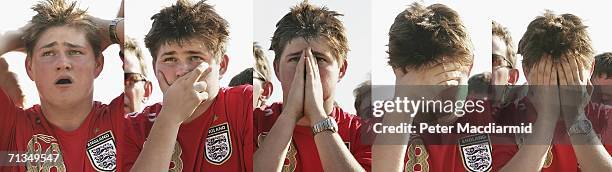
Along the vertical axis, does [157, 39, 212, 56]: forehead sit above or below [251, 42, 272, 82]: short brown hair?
above

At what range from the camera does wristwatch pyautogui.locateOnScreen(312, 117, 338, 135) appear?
368 cm

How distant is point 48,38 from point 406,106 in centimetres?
158

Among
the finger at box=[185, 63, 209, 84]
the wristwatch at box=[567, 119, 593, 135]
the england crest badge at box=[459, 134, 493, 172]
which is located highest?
the finger at box=[185, 63, 209, 84]

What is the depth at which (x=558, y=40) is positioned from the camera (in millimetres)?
3711

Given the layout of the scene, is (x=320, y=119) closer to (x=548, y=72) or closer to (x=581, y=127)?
(x=548, y=72)

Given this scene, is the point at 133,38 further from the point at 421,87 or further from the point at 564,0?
the point at 564,0

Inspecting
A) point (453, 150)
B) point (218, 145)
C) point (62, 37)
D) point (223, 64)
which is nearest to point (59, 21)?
point (62, 37)

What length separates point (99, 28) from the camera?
3877 millimetres

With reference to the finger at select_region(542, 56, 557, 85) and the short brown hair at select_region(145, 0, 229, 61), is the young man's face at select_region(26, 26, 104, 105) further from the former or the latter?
the finger at select_region(542, 56, 557, 85)

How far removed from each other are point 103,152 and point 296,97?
89 cm

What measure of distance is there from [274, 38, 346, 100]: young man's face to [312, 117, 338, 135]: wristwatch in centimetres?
10

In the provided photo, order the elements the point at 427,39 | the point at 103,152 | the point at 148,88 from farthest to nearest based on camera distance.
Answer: the point at 103,152 → the point at 148,88 → the point at 427,39

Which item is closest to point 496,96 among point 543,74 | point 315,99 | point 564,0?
point 543,74

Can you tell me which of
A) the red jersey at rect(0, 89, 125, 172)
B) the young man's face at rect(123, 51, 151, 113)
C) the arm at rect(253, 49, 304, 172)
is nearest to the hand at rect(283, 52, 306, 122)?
the arm at rect(253, 49, 304, 172)
